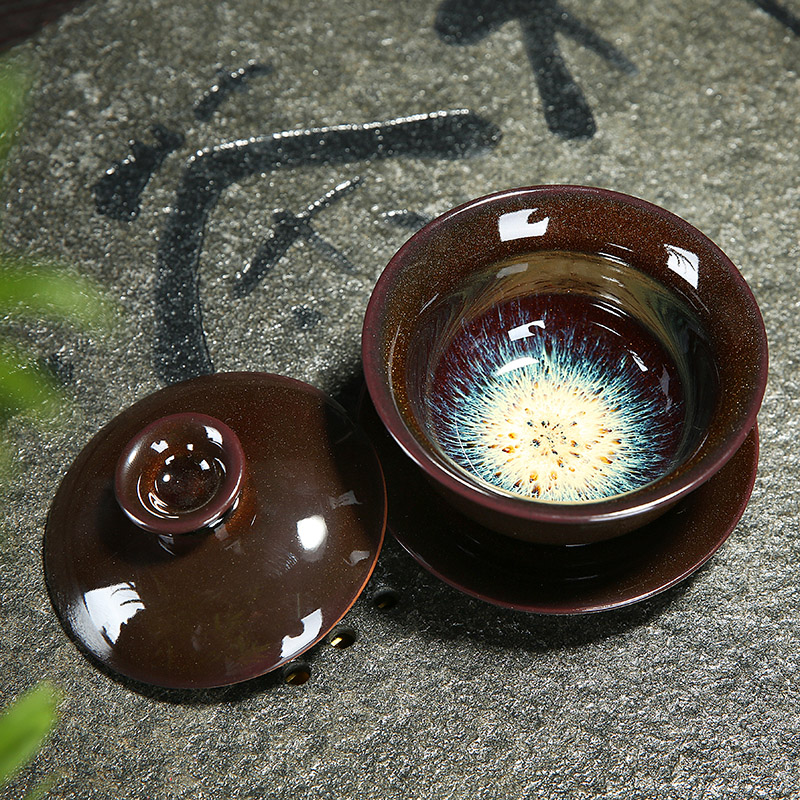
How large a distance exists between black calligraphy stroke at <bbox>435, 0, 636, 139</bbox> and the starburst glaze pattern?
16.0 inches

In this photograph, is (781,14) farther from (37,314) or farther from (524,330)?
(37,314)

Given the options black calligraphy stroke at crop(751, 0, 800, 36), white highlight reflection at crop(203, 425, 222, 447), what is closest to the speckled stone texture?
black calligraphy stroke at crop(751, 0, 800, 36)

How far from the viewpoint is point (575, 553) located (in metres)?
0.84

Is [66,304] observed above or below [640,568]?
above

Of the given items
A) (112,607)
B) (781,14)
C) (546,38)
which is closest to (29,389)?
(112,607)

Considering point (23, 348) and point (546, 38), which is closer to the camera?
point (23, 348)

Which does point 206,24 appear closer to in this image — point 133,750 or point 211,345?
point 211,345

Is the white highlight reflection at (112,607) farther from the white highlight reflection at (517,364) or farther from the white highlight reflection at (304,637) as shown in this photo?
the white highlight reflection at (517,364)

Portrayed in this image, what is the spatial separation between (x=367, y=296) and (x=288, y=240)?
0.44 ft

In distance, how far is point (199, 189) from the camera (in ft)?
3.93

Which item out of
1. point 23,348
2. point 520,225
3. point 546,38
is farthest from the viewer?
point 546,38

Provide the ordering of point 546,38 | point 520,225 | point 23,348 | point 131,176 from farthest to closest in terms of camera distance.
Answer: point 546,38
point 131,176
point 23,348
point 520,225

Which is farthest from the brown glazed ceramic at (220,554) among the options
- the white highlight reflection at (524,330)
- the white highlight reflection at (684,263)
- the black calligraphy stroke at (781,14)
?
the black calligraphy stroke at (781,14)

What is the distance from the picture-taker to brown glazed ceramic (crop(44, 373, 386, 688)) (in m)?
0.79
